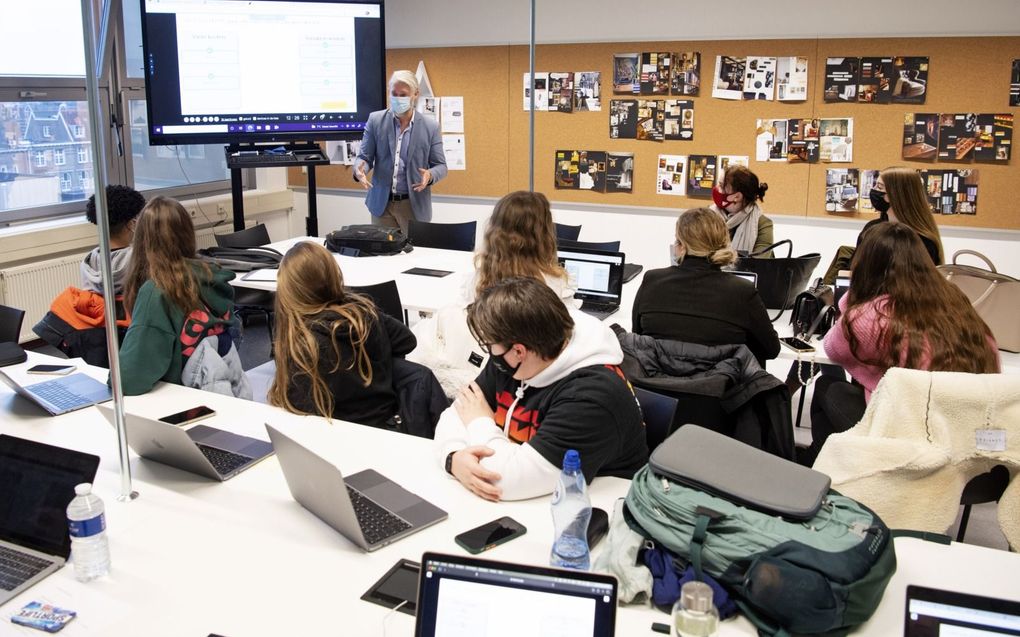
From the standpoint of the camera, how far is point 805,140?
5.98 m

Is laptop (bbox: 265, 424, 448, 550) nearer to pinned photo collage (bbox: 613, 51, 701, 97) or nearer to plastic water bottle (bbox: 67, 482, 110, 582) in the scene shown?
plastic water bottle (bbox: 67, 482, 110, 582)

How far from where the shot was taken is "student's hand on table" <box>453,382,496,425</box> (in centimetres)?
228

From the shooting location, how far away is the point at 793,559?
1.59 m

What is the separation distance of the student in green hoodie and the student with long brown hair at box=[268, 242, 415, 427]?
0.44 meters

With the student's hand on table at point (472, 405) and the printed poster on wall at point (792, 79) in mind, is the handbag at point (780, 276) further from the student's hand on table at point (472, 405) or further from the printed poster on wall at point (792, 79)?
the printed poster on wall at point (792, 79)

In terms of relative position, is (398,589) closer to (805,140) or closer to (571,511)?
(571,511)

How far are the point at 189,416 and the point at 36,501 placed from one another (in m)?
0.74

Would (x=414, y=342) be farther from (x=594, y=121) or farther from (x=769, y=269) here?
(x=594, y=121)

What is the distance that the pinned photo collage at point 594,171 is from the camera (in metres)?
6.56

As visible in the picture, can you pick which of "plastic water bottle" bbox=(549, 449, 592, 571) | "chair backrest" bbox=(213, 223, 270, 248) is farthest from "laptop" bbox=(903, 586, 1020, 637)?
"chair backrest" bbox=(213, 223, 270, 248)

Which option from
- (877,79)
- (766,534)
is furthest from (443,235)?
(766,534)

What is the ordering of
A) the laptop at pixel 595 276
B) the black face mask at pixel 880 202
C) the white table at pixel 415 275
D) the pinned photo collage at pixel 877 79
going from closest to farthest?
the laptop at pixel 595 276 < the white table at pixel 415 275 < the black face mask at pixel 880 202 < the pinned photo collage at pixel 877 79

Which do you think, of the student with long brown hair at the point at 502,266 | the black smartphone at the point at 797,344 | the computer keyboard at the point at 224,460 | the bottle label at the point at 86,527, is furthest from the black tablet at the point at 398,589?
the black smartphone at the point at 797,344

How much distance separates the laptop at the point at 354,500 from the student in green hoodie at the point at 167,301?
40.9 inches
